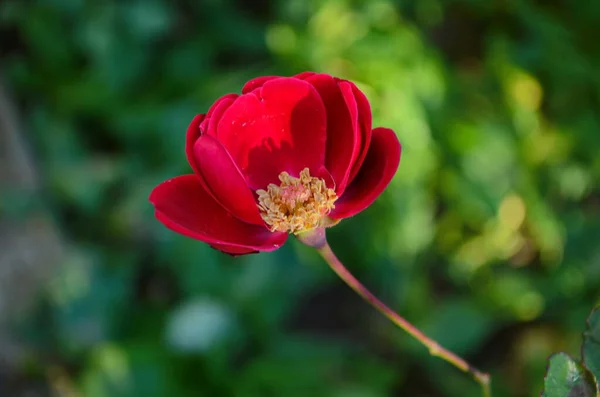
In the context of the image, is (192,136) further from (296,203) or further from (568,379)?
(568,379)

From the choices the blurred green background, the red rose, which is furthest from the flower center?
the blurred green background

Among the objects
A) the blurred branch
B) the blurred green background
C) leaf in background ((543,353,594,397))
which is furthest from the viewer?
the blurred branch

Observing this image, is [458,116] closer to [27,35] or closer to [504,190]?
[504,190]

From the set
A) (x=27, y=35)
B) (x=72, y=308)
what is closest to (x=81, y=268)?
(x=72, y=308)

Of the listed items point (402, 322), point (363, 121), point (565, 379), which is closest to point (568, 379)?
point (565, 379)

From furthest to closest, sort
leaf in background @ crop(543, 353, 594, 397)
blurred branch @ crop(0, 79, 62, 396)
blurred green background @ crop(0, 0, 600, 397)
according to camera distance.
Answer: blurred branch @ crop(0, 79, 62, 396)
blurred green background @ crop(0, 0, 600, 397)
leaf in background @ crop(543, 353, 594, 397)

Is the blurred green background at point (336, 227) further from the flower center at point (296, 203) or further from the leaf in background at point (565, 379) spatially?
the leaf in background at point (565, 379)

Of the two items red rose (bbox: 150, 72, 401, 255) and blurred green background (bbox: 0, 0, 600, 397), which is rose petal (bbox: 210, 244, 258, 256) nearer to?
red rose (bbox: 150, 72, 401, 255)

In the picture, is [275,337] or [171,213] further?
[275,337]
